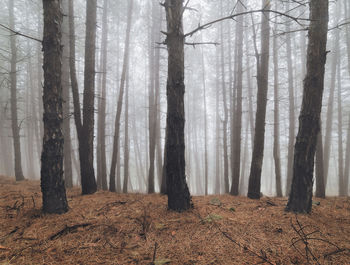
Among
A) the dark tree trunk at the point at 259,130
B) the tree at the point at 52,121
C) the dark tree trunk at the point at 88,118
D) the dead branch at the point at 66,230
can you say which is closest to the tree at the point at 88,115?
the dark tree trunk at the point at 88,118

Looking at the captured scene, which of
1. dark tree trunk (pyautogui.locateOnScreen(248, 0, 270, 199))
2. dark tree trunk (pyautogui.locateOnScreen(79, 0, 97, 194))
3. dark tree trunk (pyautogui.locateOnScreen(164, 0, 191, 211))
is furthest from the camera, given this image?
dark tree trunk (pyautogui.locateOnScreen(248, 0, 270, 199))

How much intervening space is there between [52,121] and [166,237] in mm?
2918

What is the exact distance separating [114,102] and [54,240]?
768 inches

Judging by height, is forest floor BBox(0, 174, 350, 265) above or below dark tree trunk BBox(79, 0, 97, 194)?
below

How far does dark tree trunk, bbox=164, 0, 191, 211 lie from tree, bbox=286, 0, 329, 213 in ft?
7.76

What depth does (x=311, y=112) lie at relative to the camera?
344 cm

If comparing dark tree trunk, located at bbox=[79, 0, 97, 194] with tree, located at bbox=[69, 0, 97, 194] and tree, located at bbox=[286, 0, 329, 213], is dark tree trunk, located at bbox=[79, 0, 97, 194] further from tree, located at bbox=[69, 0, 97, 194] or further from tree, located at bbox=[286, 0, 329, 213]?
tree, located at bbox=[286, 0, 329, 213]

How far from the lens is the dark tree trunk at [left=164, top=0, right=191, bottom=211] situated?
10.9ft

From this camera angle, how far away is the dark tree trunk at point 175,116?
332 cm

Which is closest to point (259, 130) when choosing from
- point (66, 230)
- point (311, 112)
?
point (311, 112)

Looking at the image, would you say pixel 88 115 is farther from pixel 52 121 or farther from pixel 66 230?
pixel 66 230

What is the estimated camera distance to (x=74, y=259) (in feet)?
6.22

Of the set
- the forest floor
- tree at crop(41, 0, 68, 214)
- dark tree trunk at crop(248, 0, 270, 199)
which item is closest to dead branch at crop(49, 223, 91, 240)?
the forest floor

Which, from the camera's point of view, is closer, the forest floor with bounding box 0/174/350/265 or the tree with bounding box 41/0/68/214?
the forest floor with bounding box 0/174/350/265
